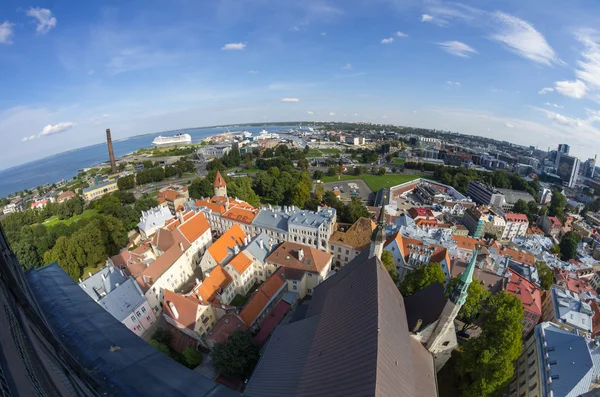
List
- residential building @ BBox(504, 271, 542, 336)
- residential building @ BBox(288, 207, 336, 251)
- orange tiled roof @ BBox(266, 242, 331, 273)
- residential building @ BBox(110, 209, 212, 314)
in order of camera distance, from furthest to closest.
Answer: residential building @ BBox(288, 207, 336, 251)
orange tiled roof @ BBox(266, 242, 331, 273)
residential building @ BBox(110, 209, 212, 314)
residential building @ BBox(504, 271, 542, 336)

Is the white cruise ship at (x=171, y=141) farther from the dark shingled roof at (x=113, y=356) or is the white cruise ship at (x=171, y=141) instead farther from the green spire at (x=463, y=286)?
the dark shingled roof at (x=113, y=356)

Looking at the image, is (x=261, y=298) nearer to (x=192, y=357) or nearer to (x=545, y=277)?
(x=192, y=357)

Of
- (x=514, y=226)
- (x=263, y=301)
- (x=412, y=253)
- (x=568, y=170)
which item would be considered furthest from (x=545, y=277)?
(x=568, y=170)

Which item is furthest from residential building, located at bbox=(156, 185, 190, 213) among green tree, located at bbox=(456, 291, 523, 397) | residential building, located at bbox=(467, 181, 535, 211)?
residential building, located at bbox=(467, 181, 535, 211)

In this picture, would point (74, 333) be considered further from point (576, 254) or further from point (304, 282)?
point (576, 254)

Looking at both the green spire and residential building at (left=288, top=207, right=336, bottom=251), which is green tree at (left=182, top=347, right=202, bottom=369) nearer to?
residential building at (left=288, top=207, right=336, bottom=251)

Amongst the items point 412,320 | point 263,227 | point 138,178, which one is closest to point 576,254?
point 412,320
